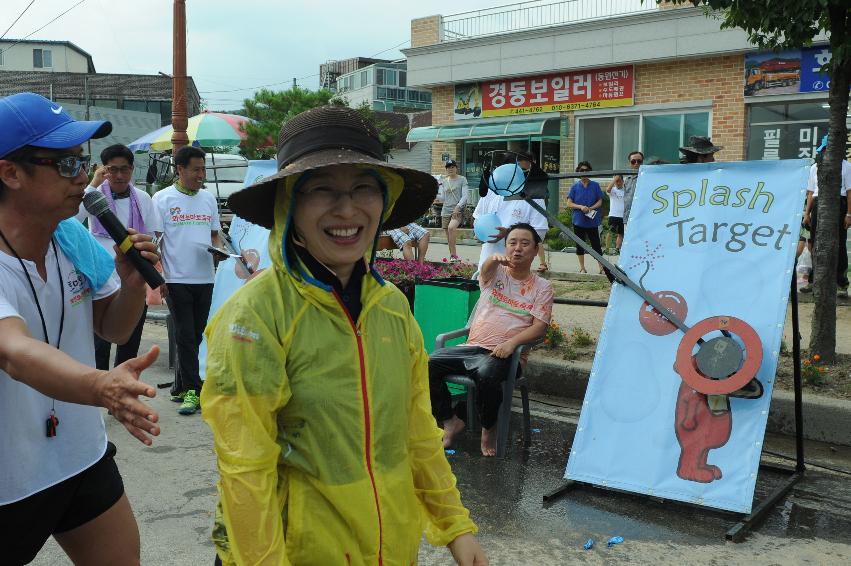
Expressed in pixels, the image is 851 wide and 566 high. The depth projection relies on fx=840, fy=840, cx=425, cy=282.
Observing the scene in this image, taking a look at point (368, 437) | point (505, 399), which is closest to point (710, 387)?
point (505, 399)

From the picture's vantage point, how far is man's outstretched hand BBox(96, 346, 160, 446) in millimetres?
1679

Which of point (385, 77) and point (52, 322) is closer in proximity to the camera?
point (52, 322)

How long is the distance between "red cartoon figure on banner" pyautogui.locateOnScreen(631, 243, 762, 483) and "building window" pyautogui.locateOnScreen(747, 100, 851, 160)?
47.4 ft

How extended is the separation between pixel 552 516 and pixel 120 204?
3.96 meters

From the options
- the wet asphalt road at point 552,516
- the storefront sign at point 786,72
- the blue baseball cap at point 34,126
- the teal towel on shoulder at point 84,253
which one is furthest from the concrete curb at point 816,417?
Result: the storefront sign at point 786,72

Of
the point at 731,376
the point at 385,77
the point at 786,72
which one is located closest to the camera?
the point at 731,376

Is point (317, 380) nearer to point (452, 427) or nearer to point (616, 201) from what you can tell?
point (452, 427)

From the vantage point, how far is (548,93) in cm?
2180

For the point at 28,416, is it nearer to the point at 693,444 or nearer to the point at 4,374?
the point at 4,374

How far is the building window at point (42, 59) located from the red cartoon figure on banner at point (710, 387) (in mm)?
83322

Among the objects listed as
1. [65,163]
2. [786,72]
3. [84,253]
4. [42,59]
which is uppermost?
[42,59]

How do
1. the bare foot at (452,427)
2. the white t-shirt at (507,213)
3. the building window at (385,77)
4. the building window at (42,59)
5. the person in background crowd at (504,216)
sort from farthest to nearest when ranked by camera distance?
the building window at (42,59) < the building window at (385,77) < the white t-shirt at (507,213) < the person in background crowd at (504,216) < the bare foot at (452,427)

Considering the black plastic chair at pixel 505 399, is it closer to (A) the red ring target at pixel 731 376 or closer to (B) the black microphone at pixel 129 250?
(A) the red ring target at pixel 731 376

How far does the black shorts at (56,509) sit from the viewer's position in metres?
2.29
